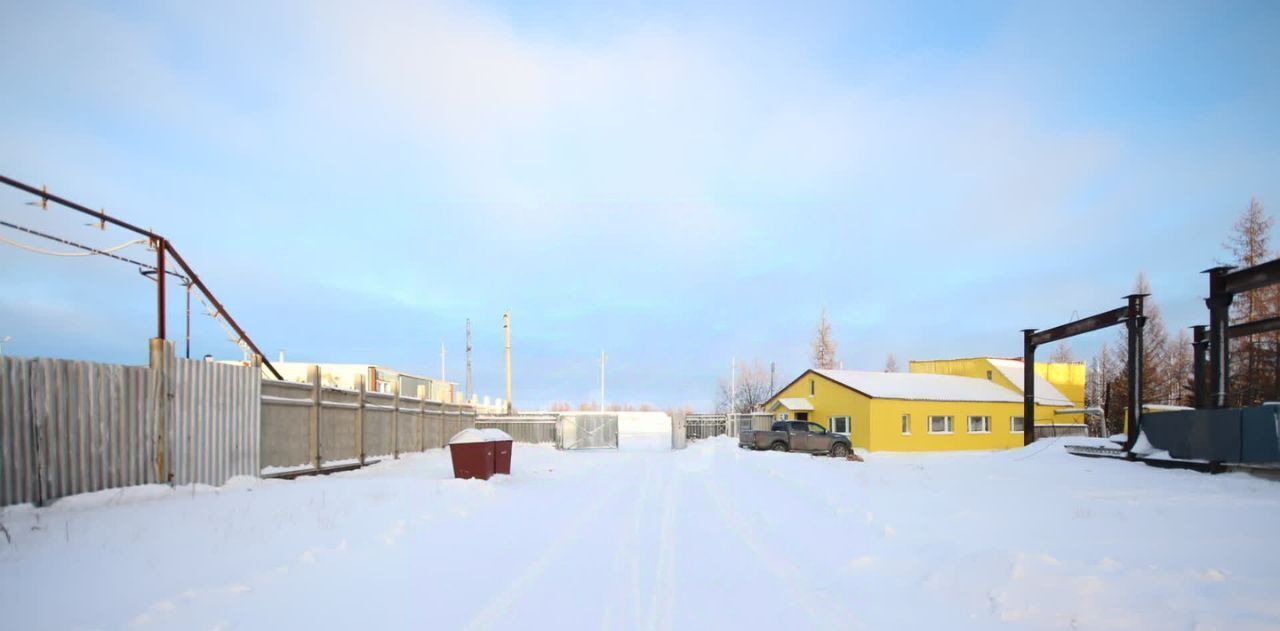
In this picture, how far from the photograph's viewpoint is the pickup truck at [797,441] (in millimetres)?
33031

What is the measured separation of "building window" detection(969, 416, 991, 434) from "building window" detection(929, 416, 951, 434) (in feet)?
6.85

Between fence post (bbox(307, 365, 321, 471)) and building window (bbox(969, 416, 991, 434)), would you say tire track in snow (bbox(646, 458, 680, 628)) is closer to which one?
fence post (bbox(307, 365, 321, 471))

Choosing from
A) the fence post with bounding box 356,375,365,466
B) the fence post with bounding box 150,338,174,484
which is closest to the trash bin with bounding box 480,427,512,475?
the fence post with bounding box 356,375,365,466

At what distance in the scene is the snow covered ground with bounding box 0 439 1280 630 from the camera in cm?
556

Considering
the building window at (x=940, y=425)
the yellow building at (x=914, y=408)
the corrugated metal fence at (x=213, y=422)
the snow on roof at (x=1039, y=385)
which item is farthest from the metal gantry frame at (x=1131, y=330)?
the corrugated metal fence at (x=213, y=422)

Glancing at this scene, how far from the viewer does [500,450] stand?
16.2m

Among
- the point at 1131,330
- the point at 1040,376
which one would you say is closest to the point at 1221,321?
the point at 1131,330

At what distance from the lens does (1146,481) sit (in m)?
17.5

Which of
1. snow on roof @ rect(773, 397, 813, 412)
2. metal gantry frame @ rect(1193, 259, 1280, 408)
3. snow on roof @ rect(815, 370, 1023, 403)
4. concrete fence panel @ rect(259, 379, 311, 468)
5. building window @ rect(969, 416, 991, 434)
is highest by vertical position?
metal gantry frame @ rect(1193, 259, 1280, 408)

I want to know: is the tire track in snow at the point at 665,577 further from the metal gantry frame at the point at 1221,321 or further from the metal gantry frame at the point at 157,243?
the metal gantry frame at the point at 1221,321

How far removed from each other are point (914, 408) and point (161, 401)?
39.3 meters

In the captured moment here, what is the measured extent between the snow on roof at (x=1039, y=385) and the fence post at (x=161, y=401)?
49.9 m

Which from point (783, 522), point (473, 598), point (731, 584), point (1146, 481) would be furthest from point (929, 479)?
point (473, 598)

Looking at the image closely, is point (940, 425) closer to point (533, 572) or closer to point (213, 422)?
point (213, 422)
